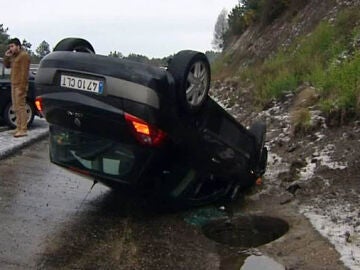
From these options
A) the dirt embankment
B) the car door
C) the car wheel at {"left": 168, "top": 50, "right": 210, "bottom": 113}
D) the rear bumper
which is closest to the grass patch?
the dirt embankment

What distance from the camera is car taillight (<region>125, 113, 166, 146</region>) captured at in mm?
4980

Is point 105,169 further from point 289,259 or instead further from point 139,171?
point 289,259

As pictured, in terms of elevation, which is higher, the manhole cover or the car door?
the car door

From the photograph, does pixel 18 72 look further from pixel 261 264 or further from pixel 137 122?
pixel 261 264

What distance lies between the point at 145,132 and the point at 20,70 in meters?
5.35

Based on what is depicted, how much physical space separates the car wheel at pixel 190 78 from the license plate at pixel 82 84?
0.63 meters

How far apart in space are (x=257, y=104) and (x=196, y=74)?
8.00 metres

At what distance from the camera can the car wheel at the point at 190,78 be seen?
5.16 meters

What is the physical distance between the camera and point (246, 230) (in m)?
5.74

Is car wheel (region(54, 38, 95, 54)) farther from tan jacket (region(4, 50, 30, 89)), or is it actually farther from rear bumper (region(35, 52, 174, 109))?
tan jacket (region(4, 50, 30, 89))

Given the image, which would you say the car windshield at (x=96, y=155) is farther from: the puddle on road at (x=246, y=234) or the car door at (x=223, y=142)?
the puddle on road at (x=246, y=234)

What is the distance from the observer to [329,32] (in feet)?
46.4

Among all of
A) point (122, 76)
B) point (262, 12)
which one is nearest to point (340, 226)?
point (122, 76)

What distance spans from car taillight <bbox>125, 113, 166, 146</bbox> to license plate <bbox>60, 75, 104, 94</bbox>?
0.36 meters
